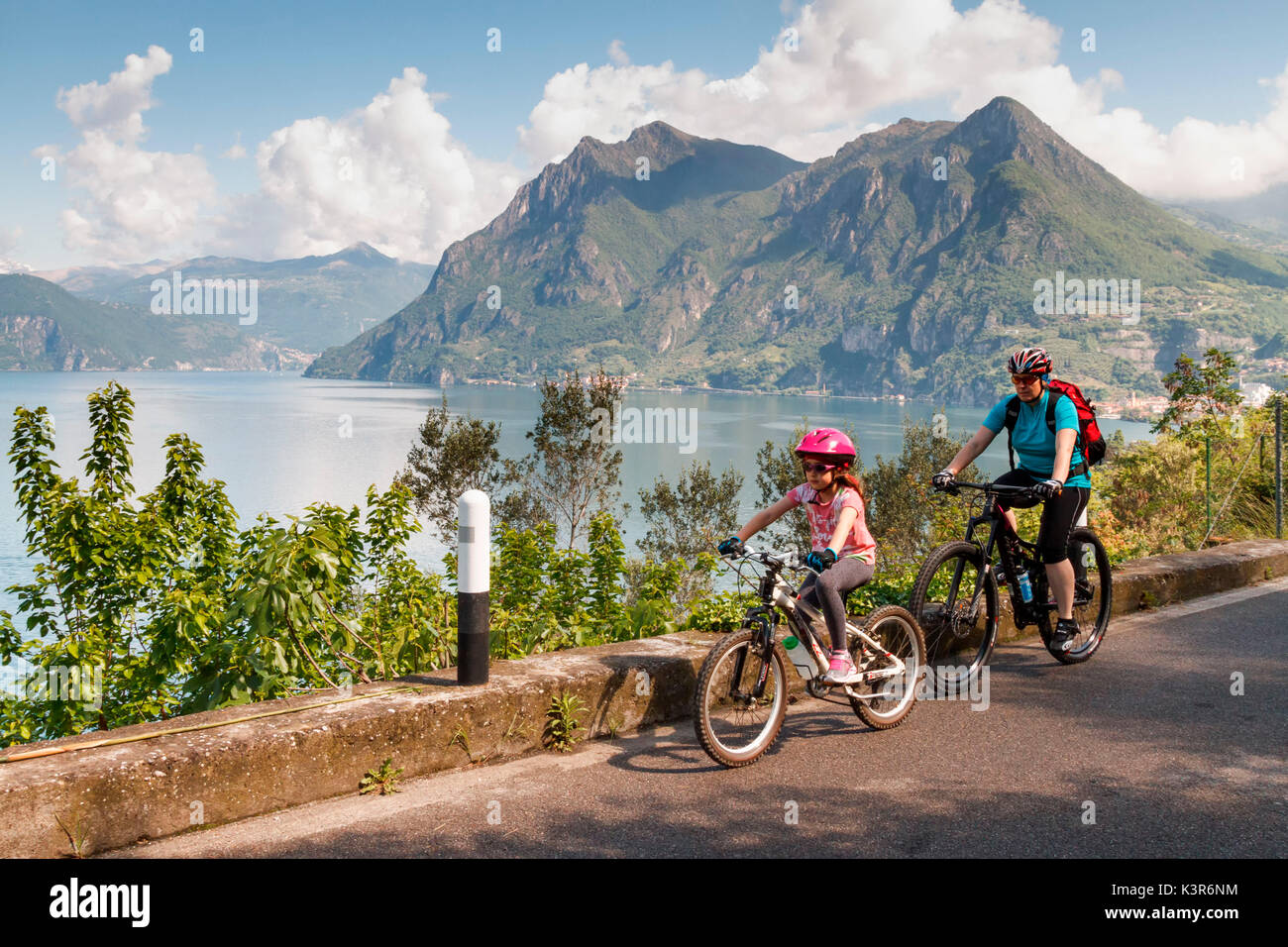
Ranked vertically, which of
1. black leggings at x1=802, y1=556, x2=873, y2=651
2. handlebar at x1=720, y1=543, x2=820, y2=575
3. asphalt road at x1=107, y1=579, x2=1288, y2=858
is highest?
handlebar at x1=720, y1=543, x2=820, y2=575

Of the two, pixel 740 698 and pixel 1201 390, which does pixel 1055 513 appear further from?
pixel 1201 390

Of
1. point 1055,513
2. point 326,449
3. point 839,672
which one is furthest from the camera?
point 326,449

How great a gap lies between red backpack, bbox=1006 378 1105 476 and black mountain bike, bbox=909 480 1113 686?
1.71 ft

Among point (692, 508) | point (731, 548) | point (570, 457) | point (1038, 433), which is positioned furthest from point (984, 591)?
point (692, 508)

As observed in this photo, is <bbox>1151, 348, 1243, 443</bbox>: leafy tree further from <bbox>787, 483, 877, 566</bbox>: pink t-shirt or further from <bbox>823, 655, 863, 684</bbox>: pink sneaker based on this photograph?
<bbox>823, 655, 863, 684</bbox>: pink sneaker

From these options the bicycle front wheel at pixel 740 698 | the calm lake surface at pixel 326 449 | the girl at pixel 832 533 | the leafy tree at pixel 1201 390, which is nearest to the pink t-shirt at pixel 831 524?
the girl at pixel 832 533

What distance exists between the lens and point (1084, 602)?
21.5 ft

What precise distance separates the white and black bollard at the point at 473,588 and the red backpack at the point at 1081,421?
3551 millimetres

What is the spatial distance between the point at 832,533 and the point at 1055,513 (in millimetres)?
2005

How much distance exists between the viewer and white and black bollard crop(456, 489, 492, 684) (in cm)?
448

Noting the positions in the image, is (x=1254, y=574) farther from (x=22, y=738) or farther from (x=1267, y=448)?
(x=22, y=738)

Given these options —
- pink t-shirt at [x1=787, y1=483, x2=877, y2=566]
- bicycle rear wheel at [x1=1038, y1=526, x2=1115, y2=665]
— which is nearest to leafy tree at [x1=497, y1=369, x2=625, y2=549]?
bicycle rear wheel at [x1=1038, y1=526, x2=1115, y2=665]
